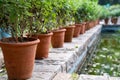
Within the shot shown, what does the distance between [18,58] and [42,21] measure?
3.17 feet

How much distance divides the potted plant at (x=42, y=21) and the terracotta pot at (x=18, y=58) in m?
0.47

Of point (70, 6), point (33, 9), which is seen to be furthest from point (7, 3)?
point (70, 6)

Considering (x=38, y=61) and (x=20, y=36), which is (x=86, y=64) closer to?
(x=38, y=61)

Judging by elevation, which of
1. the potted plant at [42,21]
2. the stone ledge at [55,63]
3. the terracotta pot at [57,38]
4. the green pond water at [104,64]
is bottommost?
the green pond water at [104,64]

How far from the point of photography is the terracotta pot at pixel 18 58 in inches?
112

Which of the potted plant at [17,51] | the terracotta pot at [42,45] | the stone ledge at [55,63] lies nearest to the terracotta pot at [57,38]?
the stone ledge at [55,63]

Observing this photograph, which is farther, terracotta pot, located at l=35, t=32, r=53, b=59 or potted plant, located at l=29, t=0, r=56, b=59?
terracotta pot, located at l=35, t=32, r=53, b=59

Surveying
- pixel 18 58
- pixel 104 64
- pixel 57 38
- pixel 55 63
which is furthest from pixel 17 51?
pixel 104 64

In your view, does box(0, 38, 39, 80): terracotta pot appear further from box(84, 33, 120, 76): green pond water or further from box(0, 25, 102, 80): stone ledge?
box(84, 33, 120, 76): green pond water

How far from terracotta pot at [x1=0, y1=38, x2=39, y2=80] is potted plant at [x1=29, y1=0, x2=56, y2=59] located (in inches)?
18.7

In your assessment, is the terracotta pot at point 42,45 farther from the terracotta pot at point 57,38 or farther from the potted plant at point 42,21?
the terracotta pot at point 57,38

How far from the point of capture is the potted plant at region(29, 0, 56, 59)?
3.23 m

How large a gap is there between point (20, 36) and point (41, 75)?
19.3 inches

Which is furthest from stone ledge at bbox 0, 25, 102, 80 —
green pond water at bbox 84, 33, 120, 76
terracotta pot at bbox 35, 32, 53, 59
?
green pond water at bbox 84, 33, 120, 76
